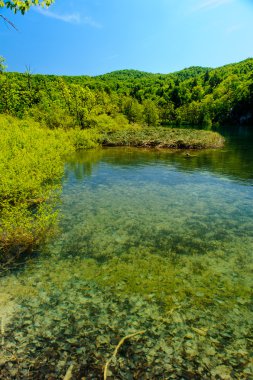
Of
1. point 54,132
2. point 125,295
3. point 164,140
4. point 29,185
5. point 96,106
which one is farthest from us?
point 96,106

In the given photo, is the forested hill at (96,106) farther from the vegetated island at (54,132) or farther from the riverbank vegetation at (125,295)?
the riverbank vegetation at (125,295)

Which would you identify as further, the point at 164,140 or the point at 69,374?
the point at 164,140

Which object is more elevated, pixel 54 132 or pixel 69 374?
pixel 54 132

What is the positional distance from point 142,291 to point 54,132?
137 feet

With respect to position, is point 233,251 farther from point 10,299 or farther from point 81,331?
point 10,299

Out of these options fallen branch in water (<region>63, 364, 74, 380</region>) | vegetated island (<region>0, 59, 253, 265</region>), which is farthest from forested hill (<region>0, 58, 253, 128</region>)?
fallen branch in water (<region>63, 364, 74, 380</region>)

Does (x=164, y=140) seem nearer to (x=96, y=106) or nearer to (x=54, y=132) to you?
(x=54, y=132)

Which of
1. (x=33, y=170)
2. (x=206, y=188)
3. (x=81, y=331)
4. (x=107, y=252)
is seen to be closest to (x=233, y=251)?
(x=107, y=252)

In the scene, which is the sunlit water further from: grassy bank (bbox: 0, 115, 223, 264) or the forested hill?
the forested hill

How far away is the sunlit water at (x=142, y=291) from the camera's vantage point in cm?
752

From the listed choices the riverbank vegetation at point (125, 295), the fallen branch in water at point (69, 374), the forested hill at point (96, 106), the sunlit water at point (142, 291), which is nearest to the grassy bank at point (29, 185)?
the riverbank vegetation at point (125, 295)

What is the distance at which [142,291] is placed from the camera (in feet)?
34.1

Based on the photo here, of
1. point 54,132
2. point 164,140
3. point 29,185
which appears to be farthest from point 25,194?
point 164,140

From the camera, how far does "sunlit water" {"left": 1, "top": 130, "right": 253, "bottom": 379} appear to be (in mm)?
7523
